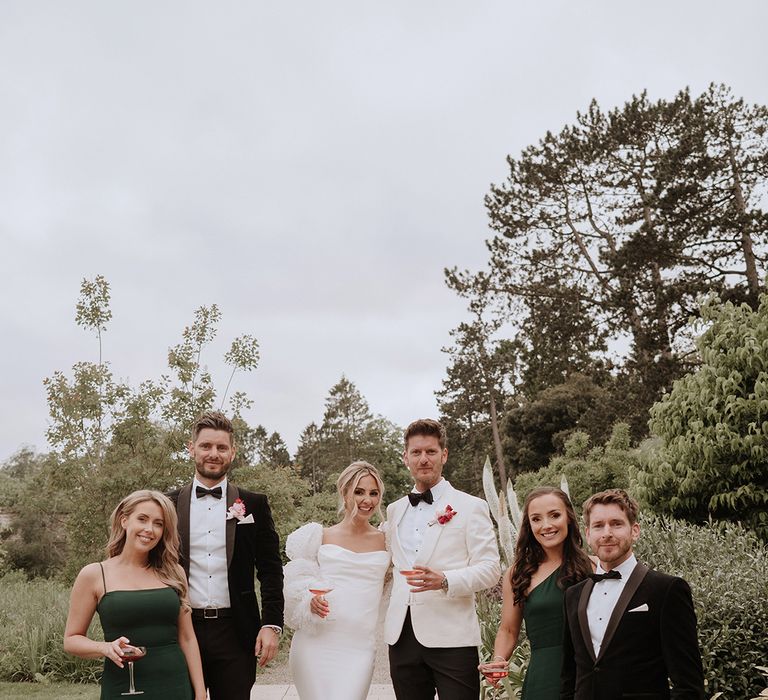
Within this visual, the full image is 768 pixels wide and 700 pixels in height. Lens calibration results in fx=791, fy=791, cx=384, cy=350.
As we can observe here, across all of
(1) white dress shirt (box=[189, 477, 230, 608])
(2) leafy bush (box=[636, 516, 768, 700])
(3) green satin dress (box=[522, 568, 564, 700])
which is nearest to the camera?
(3) green satin dress (box=[522, 568, 564, 700])

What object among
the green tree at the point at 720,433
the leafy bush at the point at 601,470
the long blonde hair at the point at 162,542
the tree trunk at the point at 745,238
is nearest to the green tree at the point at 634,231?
the tree trunk at the point at 745,238

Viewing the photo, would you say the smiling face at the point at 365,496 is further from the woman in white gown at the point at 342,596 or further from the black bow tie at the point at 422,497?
the black bow tie at the point at 422,497

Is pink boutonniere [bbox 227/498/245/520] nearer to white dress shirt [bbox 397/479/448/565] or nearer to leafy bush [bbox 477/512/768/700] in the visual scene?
white dress shirt [bbox 397/479/448/565]

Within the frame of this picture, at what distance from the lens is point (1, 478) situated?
75.1 feet

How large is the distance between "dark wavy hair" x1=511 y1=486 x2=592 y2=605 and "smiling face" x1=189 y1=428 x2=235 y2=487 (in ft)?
5.07

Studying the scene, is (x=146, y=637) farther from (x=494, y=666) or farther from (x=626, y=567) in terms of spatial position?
(x=626, y=567)

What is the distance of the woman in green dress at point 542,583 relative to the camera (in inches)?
136

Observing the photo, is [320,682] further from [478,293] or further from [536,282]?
[478,293]

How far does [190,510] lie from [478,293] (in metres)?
25.1

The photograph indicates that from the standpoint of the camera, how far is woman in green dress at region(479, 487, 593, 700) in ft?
11.3

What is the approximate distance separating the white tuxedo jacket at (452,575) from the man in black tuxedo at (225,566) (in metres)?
0.66

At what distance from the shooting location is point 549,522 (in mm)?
3572

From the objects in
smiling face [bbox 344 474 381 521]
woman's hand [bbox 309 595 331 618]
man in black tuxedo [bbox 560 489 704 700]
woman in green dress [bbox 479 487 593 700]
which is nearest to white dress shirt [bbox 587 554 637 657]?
man in black tuxedo [bbox 560 489 704 700]

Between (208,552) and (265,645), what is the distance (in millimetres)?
547
